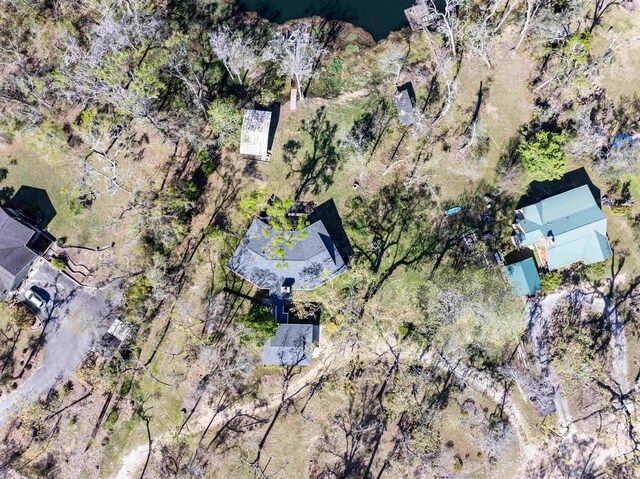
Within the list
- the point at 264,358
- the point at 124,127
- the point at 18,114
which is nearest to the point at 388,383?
the point at 264,358

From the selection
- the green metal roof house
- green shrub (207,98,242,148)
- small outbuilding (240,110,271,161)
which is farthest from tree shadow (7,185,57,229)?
the green metal roof house

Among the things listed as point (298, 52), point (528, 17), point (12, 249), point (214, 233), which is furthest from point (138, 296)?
point (528, 17)

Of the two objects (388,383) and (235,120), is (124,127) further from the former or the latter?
(388,383)

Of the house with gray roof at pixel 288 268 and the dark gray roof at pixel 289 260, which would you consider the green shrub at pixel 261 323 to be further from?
the dark gray roof at pixel 289 260

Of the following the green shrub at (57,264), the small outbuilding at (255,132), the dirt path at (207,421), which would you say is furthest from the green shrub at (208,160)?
the dirt path at (207,421)

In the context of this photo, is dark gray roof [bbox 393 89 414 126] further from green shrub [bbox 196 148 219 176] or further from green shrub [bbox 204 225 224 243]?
green shrub [bbox 204 225 224 243]

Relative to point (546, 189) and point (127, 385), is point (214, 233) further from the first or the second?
point (546, 189)
